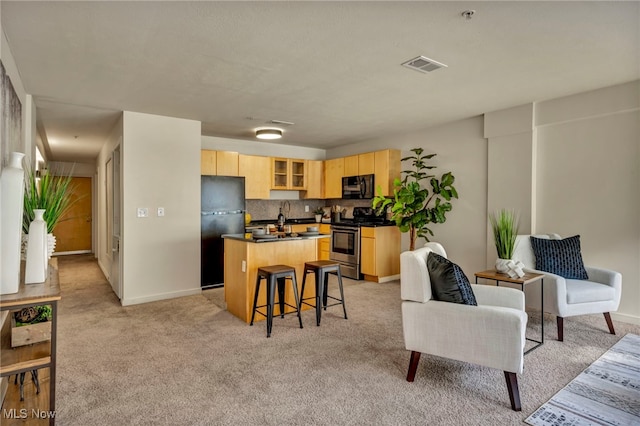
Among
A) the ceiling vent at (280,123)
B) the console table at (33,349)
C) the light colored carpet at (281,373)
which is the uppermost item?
the ceiling vent at (280,123)

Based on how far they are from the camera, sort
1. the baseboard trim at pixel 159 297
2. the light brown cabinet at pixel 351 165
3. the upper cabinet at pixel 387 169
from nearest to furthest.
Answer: the baseboard trim at pixel 159 297 → the upper cabinet at pixel 387 169 → the light brown cabinet at pixel 351 165

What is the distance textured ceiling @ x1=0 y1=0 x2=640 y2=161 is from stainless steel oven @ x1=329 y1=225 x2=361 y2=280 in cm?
214

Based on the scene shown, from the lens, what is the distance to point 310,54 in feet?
9.13

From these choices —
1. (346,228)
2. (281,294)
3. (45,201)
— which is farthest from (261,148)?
(45,201)

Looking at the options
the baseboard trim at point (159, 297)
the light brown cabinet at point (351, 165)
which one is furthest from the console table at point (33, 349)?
the light brown cabinet at point (351, 165)

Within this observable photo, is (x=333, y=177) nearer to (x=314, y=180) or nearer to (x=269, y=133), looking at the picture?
(x=314, y=180)

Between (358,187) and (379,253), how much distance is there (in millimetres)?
1339

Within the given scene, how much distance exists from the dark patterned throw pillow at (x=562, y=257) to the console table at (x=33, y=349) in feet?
13.2

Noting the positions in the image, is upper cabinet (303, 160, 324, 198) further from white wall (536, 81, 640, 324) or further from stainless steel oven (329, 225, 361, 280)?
white wall (536, 81, 640, 324)

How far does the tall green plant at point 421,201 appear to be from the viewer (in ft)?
16.8

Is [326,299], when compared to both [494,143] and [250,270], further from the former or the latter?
[494,143]

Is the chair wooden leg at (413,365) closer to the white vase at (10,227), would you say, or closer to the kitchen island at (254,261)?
the kitchen island at (254,261)

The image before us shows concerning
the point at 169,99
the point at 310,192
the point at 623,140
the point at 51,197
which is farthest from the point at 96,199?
the point at 623,140

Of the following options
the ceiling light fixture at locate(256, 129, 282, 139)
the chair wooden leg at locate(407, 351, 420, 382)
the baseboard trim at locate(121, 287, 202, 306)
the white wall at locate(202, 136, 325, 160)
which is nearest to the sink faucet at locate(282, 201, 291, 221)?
the white wall at locate(202, 136, 325, 160)
